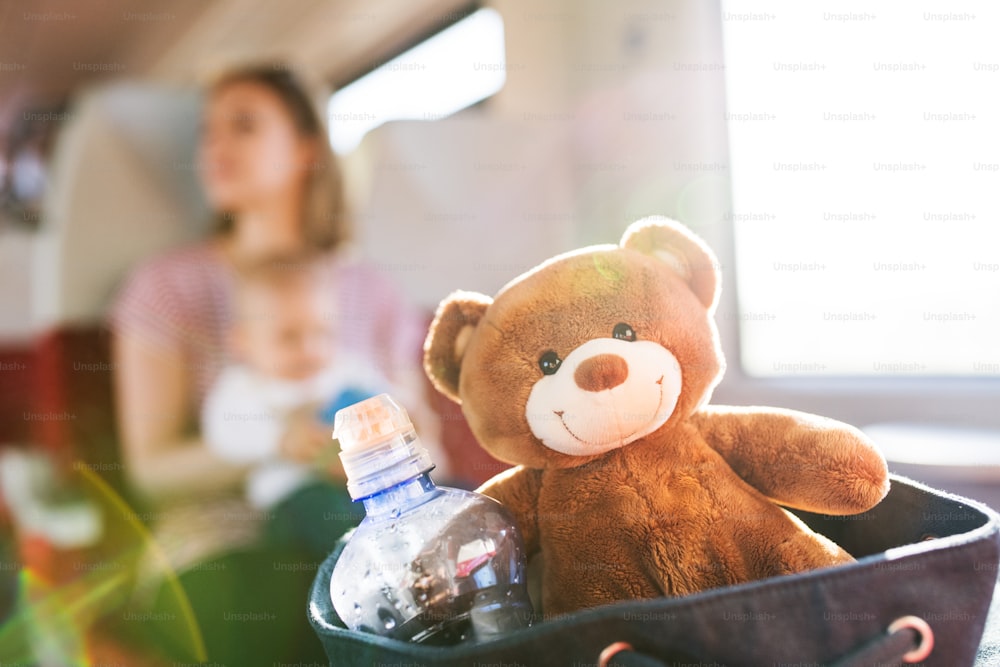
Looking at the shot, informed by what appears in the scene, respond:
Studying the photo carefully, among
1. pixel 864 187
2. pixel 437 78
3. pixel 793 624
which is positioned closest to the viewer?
pixel 793 624

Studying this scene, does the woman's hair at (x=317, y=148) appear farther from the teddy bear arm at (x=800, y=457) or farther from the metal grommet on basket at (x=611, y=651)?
Result: the metal grommet on basket at (x=611, y=651)

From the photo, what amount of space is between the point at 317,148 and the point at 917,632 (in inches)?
56.2

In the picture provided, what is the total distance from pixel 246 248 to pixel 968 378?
4.18 feet

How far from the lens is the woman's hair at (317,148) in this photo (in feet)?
5.08

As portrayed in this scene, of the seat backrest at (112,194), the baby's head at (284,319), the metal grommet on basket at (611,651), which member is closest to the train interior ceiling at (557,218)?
the seat backrest at (112,194)

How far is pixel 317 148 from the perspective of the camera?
61.9 inches

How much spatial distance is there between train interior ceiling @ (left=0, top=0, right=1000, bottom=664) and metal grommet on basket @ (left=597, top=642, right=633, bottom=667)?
68 centimetres

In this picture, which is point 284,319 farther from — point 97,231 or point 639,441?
point 639,441

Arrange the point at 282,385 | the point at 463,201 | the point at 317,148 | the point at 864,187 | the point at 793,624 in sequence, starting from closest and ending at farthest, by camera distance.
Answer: the point at 793,624 < the point at 864,187 < the point at 282,385 < the point at 317,148 < the point at 463,201

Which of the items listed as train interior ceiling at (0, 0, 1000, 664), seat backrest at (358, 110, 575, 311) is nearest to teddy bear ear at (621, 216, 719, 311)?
train interior ceiling at (0, 0, 1000, 664)

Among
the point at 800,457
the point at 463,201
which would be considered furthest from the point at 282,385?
→ the point at 800,457

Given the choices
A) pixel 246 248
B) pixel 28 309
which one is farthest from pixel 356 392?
pixel 28 309

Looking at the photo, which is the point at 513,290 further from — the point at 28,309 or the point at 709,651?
the point at 28,309

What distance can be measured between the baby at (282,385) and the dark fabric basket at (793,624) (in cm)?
100
